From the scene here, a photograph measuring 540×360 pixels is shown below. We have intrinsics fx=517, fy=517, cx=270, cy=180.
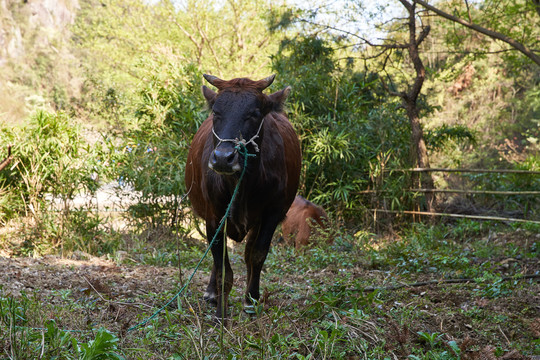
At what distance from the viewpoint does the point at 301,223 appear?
304 inches

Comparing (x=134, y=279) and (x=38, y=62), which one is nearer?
(x=134, y=279)

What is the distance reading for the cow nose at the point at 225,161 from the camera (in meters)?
3.27

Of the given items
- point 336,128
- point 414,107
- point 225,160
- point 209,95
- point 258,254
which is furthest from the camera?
point 414,107

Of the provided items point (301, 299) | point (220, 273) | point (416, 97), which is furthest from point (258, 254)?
point (416, 97)

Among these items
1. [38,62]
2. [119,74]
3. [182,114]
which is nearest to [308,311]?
[182,114]

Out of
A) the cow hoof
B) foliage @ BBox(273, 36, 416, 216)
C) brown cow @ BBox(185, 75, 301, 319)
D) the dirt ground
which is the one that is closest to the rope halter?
brown cow @ BBox(185, 75, 301, 319)

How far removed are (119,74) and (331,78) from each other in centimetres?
1781

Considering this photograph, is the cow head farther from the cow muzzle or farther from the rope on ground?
the rope on ground

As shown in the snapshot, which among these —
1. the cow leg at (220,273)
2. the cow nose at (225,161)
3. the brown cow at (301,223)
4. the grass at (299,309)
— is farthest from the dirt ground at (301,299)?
the brown cow at (301,223)

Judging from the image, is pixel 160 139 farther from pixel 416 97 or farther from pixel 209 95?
pixel 209 95

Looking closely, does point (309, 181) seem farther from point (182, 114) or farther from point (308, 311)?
point (308, 311)

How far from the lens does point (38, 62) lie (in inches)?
1441

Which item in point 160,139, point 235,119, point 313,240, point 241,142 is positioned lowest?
point 313,240

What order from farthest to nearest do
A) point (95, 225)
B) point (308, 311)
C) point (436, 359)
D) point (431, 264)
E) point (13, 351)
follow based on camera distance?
point (95, 225) → point (431, 264) → point (308, 311) → point (436, 359) → point (13, 351)
